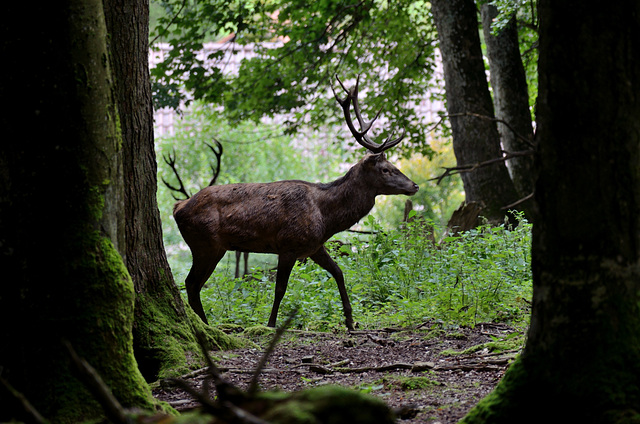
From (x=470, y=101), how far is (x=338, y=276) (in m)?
5.55

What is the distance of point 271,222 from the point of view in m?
7.46

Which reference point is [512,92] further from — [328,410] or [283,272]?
[328,410]

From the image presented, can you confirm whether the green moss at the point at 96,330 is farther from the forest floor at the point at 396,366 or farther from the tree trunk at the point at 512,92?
the tree trunk at the point at 512,92

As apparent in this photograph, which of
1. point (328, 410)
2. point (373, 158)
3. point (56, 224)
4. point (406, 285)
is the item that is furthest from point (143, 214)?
point (406, 285)

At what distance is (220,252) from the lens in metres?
7.72

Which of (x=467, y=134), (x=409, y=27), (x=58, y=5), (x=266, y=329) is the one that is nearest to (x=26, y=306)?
(x=58, y=5)

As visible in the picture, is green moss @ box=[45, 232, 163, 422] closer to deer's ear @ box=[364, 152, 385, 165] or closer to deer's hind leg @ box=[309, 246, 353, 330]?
deer's hind leg @ box=[309, 246, 353, 330]

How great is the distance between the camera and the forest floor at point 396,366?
153 inches

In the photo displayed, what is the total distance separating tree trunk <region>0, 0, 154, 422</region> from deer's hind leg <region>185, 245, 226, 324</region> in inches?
174

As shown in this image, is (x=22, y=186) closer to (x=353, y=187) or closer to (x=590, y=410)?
(x=590, y=410)

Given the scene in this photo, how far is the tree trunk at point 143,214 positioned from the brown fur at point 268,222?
2.33m

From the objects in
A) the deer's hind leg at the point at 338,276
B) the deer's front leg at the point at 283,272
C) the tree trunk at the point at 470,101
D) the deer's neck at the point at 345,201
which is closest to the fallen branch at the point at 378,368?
the deer's hind leg at the point at 338,276

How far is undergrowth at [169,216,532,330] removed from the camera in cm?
677

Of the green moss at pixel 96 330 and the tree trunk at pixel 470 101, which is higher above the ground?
the tree trunk at pixel 470 101
